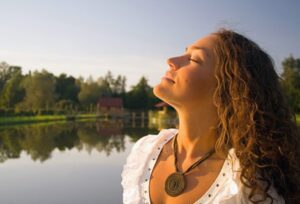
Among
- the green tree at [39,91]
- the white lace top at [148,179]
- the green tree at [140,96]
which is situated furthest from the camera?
the green tree at [140,96]

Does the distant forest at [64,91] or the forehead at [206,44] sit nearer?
the forehead at [206,44]

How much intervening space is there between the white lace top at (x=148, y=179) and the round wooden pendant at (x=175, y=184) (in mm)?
89

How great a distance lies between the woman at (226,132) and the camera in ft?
4.13

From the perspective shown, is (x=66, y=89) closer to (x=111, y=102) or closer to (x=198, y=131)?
(x=111, y=102)

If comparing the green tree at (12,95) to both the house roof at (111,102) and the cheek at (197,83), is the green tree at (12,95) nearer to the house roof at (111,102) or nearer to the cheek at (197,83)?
the house roof at (111,102)

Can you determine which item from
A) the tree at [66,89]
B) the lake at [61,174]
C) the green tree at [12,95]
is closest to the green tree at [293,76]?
the lake at [61,174]

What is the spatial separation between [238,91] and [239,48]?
0.17m

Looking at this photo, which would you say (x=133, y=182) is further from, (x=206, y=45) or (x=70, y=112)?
(x=70, y=112)

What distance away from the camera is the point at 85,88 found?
50.8m

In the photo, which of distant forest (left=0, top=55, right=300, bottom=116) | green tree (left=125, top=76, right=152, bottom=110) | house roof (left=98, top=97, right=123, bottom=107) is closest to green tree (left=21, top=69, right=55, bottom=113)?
distant forest (left=0, top=55, right=300, bottom=116)

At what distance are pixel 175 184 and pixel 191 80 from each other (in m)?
0.40

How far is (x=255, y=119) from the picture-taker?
4.30 ft

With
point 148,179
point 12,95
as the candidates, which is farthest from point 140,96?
point 148,179

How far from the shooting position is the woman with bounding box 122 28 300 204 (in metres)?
1.26
